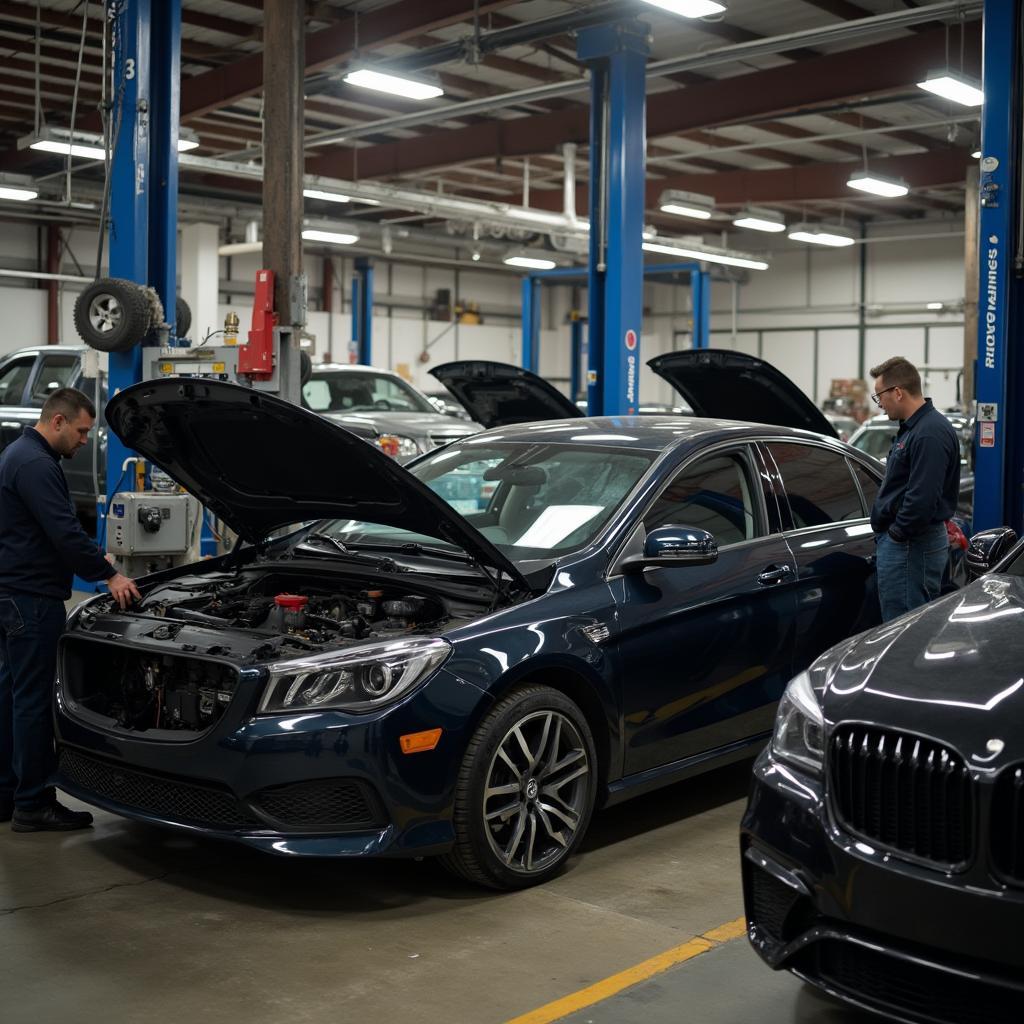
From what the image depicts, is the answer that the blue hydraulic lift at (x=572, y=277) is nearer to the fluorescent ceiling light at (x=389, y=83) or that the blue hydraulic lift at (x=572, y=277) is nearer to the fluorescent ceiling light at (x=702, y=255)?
the fluorescent ceiling light at (x=702, y=255)

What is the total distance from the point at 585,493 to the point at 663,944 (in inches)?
67.4

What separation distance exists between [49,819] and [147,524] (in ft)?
9.53

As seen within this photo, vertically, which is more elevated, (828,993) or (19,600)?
(19,600)

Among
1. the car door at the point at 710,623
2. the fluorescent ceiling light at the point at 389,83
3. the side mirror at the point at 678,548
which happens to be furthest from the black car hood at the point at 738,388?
the fluorescent ceiling light at the point at 389,83

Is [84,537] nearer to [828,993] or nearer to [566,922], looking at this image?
[566,922]

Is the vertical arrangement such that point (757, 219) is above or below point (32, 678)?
above

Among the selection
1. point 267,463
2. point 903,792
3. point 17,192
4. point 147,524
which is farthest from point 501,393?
point 17,192

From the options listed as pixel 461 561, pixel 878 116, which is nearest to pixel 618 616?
pixel 461 561

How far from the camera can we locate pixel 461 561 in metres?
4.66

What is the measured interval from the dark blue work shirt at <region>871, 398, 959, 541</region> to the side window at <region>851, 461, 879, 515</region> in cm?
9

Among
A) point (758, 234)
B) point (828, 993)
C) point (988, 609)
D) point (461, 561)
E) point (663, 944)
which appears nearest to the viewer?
point (828, 993)

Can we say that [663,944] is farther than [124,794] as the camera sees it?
No

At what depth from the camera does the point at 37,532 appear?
4.82 m

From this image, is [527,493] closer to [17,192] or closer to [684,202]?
[684,202]
